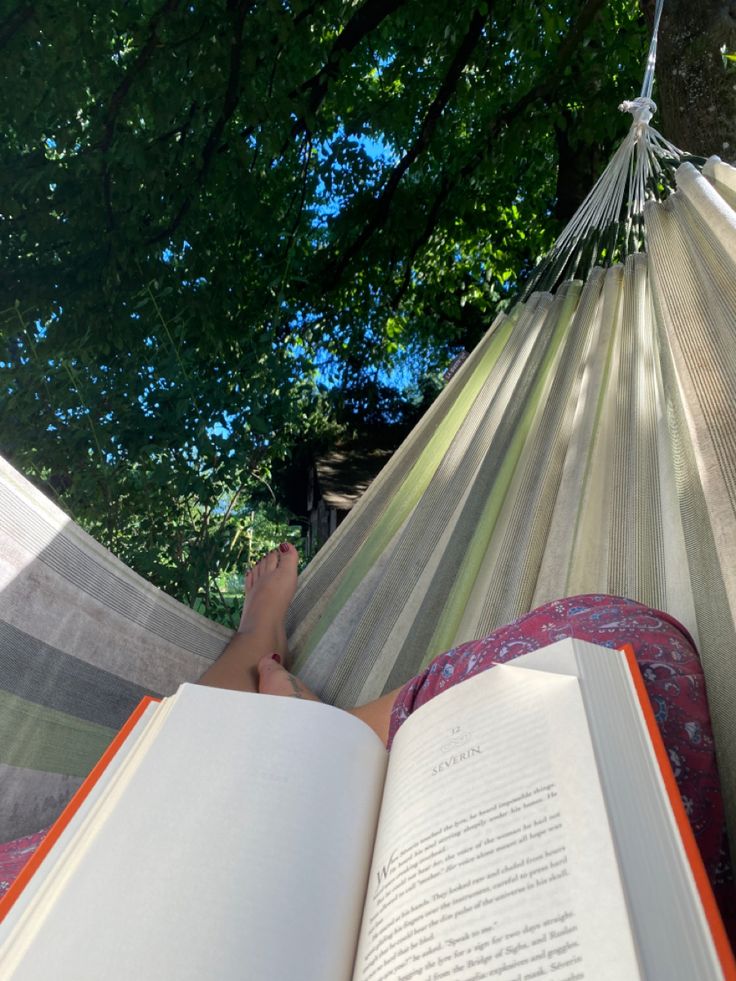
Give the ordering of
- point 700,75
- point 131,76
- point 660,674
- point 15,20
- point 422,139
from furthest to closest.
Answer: point 422,139
point 131,76
point 15,20
point 700,75
point 660,674

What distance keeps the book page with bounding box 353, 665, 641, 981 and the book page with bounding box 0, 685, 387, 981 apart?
3 centimetres

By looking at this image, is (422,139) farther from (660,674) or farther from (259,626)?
(660,674)

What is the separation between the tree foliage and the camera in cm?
230

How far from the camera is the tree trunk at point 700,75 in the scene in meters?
1.92

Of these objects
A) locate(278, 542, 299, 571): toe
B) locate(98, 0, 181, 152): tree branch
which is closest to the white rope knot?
locate(278, 542, 299, 571): toe

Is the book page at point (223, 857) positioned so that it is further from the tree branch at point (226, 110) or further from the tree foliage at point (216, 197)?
the tree branch at point (226, 110)

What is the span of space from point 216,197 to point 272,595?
7.55 ft

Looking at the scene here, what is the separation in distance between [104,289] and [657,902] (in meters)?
2.86

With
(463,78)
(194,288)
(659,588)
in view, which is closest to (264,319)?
(194,288)

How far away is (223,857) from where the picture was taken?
47cm

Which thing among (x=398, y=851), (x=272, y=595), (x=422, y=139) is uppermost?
(x=422, y=139)

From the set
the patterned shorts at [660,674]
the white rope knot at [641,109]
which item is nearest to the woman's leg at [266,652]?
the patterned shorts at [660,674]

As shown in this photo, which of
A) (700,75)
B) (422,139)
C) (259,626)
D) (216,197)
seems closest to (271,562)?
(259,626)

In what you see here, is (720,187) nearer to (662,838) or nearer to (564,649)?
(564,649)
